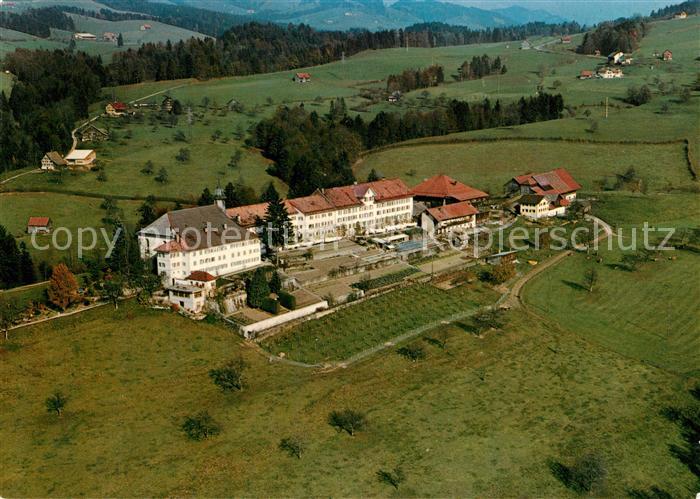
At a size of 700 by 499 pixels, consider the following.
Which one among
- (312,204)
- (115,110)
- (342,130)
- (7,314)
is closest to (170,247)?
(7,314)

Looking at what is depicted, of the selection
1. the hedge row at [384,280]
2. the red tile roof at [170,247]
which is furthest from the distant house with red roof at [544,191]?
the red tile roof at [170,247]

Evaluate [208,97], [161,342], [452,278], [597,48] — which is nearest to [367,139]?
[208,97]

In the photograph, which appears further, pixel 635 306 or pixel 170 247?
pixel 635 306

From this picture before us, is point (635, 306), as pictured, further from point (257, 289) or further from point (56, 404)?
point (56, 404)

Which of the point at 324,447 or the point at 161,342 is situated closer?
the point at 324,447

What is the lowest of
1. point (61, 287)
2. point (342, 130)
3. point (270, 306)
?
point (270, 306)

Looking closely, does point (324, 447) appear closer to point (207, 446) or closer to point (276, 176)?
point (207, 446)

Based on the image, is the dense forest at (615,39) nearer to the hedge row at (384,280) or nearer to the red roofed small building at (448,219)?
the red roofed small building at (448,219)
